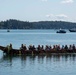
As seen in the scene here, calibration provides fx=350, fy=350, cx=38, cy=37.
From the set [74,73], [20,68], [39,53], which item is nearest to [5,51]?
[39,53]

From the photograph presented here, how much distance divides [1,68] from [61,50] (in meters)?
21.1

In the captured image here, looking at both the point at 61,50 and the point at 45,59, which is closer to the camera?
the point at 45,59

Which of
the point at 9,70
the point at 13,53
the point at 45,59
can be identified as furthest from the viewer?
the point at 13,53

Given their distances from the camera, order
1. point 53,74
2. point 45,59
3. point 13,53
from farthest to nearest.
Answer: point 13,53 < point 45,59 < point 53,74

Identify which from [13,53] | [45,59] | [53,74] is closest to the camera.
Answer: [53,74]

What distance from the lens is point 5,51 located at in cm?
6288

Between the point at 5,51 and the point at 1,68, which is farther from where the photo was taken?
the point at 5,51

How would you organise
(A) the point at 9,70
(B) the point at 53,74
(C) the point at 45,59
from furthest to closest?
(C) the point at 45,59
(A) the point at 9,70
(B) the point at 53,74

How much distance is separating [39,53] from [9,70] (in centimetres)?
1931

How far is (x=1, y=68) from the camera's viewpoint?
4581 cm

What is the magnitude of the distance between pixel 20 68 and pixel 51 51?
1881 centimetres

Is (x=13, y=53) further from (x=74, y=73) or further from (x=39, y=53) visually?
(x=74, y=73)

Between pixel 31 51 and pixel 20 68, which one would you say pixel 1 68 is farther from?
pixel 31 51

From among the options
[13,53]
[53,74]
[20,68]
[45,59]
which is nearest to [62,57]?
[45,59]
